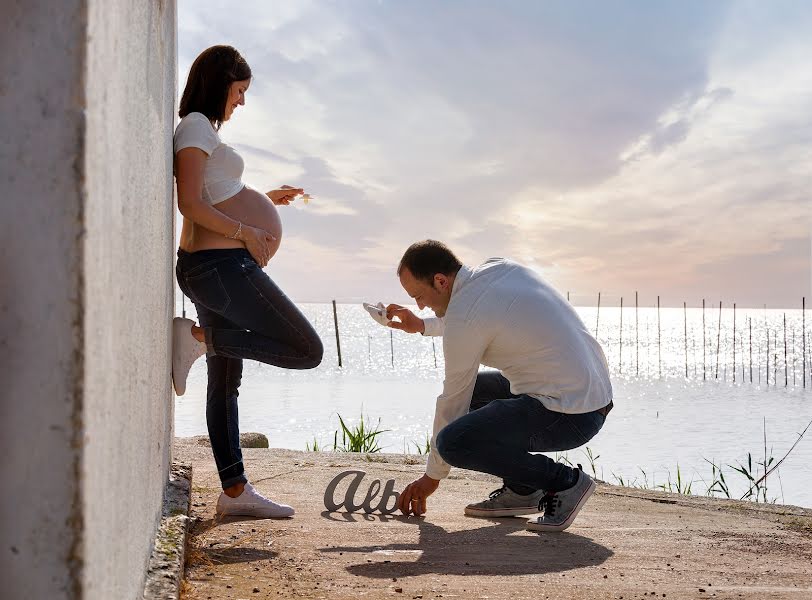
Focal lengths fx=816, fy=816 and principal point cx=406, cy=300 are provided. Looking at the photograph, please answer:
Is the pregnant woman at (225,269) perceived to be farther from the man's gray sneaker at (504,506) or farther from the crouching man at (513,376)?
the man's gray sneaker at (504,506)

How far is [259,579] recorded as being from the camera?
2.54 meters

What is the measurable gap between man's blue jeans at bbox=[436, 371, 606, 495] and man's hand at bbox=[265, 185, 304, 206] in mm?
1252

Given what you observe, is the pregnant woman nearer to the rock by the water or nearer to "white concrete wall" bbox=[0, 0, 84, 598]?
"white concrete wall" bbox=[0, 0, 84, 598]

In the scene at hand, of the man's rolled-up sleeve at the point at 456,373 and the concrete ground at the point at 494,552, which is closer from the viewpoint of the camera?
the concrete ground at the point at 494,552

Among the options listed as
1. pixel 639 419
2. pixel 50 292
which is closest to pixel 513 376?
pixel 50 292

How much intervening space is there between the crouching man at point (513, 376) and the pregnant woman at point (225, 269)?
602 mm

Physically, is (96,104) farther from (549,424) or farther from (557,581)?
(549,424)

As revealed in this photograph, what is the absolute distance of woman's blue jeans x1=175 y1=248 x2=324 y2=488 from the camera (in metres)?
3.04

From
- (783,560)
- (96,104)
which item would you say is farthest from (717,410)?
(96,104)

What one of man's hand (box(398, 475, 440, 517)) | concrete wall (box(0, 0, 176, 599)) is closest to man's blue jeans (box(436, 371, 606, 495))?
man's hand (box(398, 475, 440, 517))

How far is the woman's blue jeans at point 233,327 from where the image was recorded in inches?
119

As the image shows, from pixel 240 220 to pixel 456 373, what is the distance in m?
1.06

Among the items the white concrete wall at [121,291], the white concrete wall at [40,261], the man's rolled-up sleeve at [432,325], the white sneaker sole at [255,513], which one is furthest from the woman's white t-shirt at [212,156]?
the white concrete wall at [40,261]

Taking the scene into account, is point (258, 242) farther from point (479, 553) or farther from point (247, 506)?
point (479, 553)
